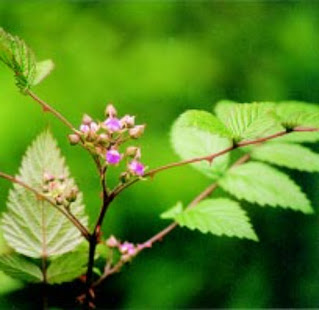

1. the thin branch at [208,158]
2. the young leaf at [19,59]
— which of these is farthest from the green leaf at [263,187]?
the young leaf at [19,59]

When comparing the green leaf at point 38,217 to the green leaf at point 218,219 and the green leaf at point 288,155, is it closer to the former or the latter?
the green leaf at point 218,219

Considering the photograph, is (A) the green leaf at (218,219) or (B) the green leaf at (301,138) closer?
(A) the green leaf at (218,219)

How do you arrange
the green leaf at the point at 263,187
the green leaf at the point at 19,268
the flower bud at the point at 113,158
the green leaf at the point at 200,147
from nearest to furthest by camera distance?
the flower bud at the point at 113,158
the green leaf at the point at 19,268
the green leaf at the point at 263,187
the green leaf at the point at 200,147

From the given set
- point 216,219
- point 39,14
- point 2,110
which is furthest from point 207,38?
point 216,219

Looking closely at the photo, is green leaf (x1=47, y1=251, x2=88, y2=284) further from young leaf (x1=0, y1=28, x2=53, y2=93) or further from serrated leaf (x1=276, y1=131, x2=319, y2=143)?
serrated leaf (x1=276, y1=131, x2=319, y2=143)

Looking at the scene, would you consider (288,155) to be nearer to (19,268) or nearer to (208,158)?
(208,158)

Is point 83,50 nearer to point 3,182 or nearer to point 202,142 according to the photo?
point 3,182
